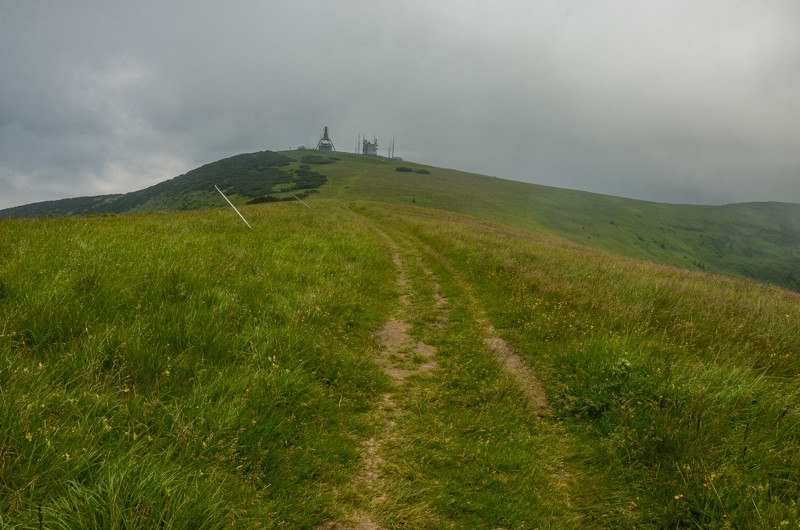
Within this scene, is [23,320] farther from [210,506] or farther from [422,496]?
[422,496]

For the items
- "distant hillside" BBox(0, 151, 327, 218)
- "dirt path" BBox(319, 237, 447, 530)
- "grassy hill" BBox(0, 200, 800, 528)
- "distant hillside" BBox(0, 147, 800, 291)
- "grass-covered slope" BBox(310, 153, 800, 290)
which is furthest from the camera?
"distant hillside" BBox(0, 151, 327, 218)

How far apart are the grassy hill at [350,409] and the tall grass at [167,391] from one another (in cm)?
2

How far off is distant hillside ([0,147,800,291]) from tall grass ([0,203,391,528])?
5839 cm

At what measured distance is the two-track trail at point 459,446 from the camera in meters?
3.47

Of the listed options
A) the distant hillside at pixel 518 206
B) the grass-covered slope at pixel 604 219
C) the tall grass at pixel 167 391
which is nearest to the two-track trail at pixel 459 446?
the tall grass at pixel 167 391

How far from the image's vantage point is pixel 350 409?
16.1 ft

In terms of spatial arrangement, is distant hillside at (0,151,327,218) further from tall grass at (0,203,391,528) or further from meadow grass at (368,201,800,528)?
meadow grass at (368,201,800,528)

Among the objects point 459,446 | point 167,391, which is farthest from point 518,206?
point 167,391

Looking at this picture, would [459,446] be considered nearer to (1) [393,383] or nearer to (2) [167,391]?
(1) [393,383]

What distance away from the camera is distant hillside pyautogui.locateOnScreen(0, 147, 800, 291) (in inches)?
3396

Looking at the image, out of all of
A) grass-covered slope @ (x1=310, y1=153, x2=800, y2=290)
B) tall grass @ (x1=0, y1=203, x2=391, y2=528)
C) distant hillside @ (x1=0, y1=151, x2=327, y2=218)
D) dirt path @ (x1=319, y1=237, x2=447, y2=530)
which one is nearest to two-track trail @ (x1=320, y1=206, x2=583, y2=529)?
dirt path @ (x1=319, y1=237, x2=447, y2=530)

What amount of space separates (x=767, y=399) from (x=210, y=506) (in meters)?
6.49

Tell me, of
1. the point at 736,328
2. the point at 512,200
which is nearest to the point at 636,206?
the point at 512,200

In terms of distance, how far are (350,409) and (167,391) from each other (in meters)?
2.14
